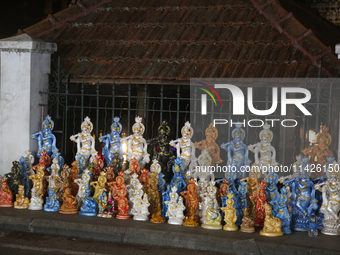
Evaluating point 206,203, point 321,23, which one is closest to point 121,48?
point 206,203

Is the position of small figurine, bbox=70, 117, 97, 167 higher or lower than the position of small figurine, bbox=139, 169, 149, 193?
higher

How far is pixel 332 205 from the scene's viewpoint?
654 cm

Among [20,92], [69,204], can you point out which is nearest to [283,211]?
[69,204]

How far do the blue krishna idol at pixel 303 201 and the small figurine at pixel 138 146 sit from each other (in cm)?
228

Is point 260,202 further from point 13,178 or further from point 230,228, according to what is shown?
point 13,178

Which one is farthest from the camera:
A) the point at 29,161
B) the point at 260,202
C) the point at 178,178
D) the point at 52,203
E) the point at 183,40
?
the point at 183,40

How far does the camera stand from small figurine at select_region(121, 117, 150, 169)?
782 cm

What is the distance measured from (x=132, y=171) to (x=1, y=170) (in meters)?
2.56

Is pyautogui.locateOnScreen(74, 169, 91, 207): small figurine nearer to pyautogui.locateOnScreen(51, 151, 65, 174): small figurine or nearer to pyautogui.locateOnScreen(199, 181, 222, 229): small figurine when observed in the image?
pyautogui.locateOnScreen(51, 151, 65, 174): small figurine

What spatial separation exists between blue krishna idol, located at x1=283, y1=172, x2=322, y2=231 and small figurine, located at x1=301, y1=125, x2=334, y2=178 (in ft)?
2.44

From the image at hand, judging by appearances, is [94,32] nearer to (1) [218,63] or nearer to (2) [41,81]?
(2) [41,81]

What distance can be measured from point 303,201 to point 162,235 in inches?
72.1

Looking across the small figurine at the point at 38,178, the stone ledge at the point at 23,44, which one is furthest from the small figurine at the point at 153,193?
the stone ledge at the point at 23,44

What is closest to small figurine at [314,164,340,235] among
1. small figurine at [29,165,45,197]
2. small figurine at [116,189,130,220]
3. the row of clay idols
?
the row of clay idols
